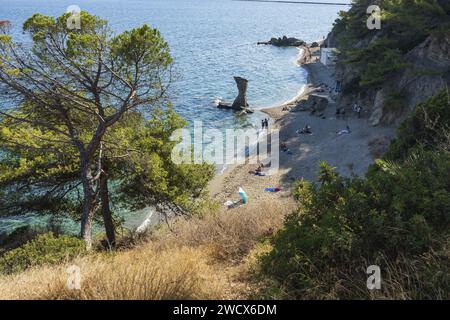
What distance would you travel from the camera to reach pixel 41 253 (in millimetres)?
8594

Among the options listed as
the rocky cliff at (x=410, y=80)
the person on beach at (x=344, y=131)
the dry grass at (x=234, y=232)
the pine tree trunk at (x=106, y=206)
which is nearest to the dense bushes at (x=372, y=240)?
the dry grass at (x=234, y=232)

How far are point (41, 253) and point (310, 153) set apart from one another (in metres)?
22.9

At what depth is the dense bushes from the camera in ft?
14.8

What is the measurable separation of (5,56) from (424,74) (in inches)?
1032

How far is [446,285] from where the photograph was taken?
4.12 meters

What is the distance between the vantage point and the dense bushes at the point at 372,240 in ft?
14.8

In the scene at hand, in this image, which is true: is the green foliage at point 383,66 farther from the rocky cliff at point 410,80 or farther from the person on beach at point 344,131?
the person on beach at point 344,131

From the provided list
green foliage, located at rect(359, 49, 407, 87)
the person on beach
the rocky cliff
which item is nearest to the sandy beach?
the person on beach

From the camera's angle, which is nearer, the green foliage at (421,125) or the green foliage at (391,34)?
the green foliage at (421,125)

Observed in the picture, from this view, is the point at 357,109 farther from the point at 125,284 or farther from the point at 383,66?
the point at 125,284

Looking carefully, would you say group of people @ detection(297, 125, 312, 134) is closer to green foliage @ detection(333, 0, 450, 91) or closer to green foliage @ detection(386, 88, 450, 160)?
green foliage @ detection(333, 0, 450, 91)

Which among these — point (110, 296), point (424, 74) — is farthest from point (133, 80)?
point (424, 74)

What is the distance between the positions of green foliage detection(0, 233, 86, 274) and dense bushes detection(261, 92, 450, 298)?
193 inches

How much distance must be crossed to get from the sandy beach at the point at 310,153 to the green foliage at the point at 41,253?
42.1 ft
